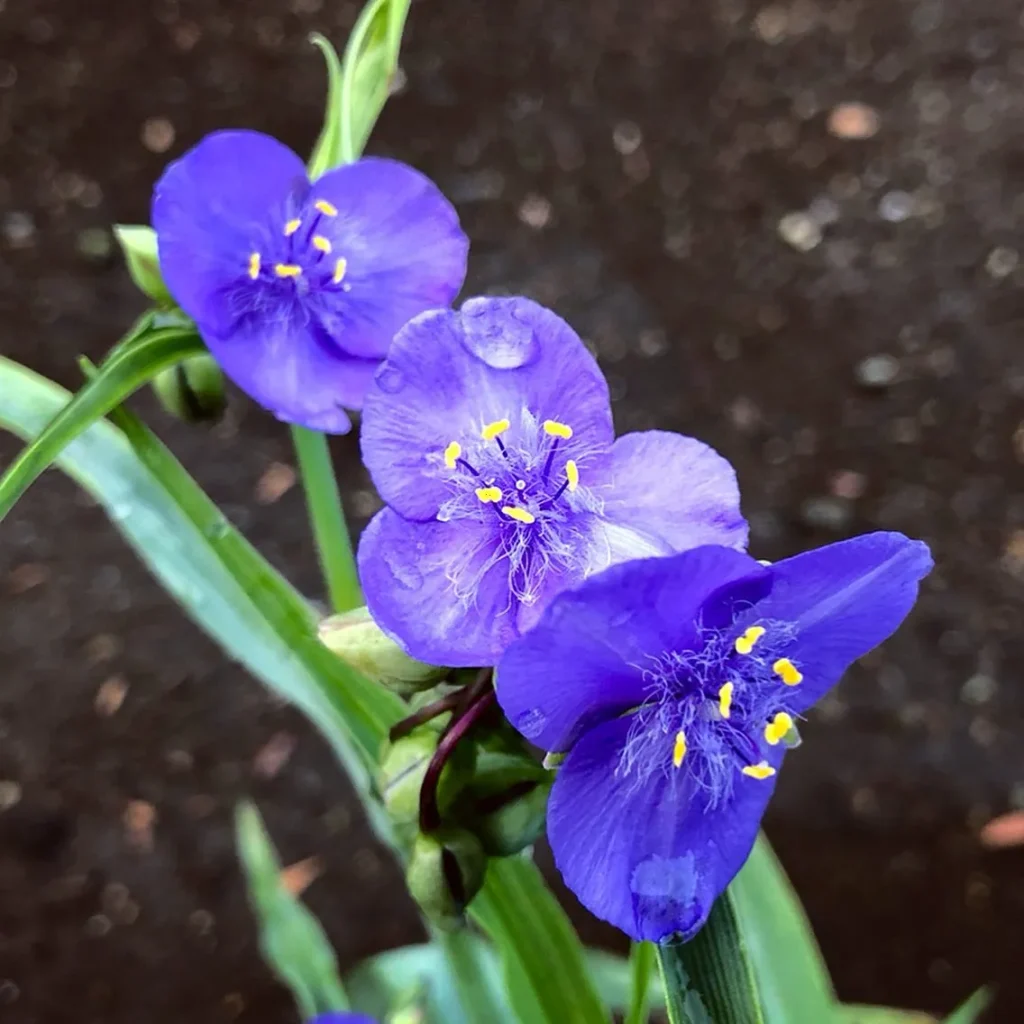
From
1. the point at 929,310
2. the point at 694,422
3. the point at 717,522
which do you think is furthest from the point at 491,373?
the point at 929,310

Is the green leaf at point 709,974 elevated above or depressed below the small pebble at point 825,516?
below

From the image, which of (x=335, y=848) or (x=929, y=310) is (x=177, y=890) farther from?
(x=929, y=310)

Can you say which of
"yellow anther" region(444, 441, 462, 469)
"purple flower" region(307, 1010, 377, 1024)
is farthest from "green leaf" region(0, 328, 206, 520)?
"purple flower" region(307, 1010, 377, 1024)

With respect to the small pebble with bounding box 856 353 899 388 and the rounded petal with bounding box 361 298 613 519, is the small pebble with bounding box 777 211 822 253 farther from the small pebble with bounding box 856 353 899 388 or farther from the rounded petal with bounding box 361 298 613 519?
the rounded petal with bounding box 361 298 613 519

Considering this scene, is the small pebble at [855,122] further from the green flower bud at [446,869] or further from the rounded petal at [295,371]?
the green flower bud at [446,869]

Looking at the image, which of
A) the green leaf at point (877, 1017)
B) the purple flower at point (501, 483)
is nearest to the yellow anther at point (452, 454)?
the purple flower at point (501, 483)

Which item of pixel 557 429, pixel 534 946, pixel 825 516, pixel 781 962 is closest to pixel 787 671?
pixel 557 429
